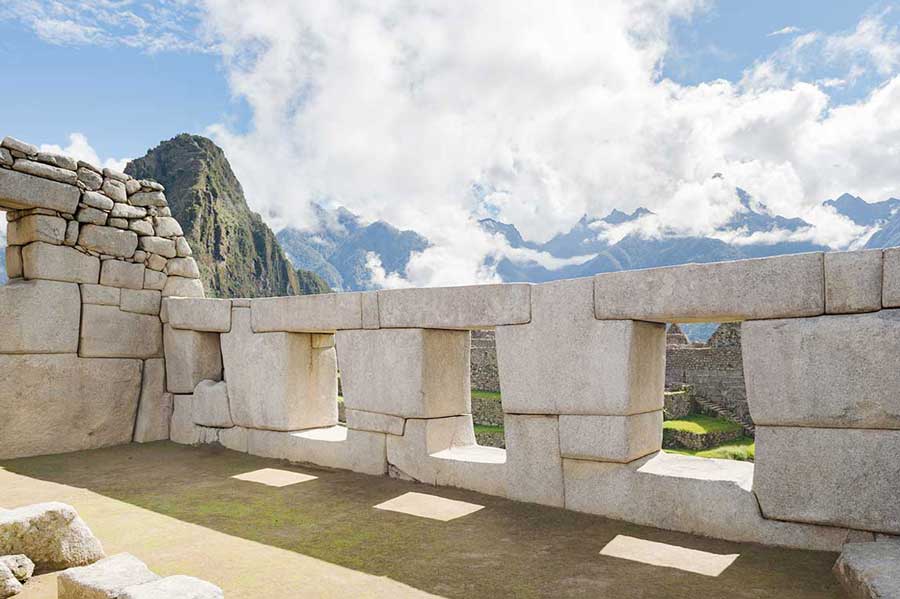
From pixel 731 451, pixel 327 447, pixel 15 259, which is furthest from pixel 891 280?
pixel 731 451

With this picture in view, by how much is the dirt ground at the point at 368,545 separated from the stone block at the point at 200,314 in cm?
198

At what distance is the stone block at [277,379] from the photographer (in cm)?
648

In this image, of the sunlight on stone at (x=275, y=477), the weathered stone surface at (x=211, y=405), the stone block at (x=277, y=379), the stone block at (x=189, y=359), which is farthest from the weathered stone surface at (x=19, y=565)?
the stone block at (x=189, y=359)

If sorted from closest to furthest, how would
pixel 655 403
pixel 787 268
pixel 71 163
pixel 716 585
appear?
1. pixel 716 585
2. pixel 787 268
3. pixel 655 403
4. pixel 71 163

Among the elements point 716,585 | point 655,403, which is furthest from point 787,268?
point 716,585

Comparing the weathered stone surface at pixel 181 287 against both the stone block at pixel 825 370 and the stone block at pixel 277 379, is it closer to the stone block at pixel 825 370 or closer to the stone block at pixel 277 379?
the stone block at pixel 277 379

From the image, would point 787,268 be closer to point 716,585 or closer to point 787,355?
point 787,355

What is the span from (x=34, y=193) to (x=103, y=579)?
5.53m

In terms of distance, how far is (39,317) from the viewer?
21.9 ft

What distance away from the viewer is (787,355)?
3.66 m

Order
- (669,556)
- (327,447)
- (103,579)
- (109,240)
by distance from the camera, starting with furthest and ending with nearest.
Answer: (109,240) < (327,447) < (669,556) < (103,579)

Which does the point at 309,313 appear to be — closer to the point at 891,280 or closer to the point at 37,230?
the point at 37,230

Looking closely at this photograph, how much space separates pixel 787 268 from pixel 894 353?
712mm

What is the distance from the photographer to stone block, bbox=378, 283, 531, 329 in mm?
4867
